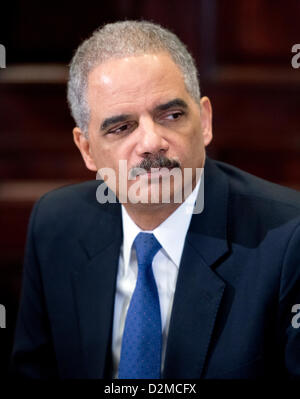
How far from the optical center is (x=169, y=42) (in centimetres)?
109

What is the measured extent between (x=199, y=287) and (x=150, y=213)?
19 cm

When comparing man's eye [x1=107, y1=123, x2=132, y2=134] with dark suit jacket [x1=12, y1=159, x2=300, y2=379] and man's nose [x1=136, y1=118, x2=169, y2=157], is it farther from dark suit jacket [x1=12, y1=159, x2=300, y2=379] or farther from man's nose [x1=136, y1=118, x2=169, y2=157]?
dark suit jacket [x1=12, y1=159, x2=300, y2=379]

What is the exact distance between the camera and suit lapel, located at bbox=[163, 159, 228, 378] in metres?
1.09

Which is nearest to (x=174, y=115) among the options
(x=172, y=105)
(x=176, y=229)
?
(x=172, y=105)

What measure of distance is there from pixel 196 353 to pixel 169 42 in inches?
25.2

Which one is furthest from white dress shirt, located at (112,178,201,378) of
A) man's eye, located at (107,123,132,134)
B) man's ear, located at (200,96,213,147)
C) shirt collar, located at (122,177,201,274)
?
man's eye, located at (107,123,132,134)

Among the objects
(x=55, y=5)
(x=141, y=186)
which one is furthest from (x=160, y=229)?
(x=55, y=5)

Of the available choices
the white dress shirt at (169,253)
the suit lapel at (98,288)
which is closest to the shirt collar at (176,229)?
the white dress shirt at (169,253)

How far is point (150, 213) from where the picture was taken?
3.76 feet

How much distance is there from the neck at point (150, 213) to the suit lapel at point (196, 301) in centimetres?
7

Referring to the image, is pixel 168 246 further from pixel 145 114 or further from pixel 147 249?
pixel 145 114

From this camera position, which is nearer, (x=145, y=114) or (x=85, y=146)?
(x=145, y=114)

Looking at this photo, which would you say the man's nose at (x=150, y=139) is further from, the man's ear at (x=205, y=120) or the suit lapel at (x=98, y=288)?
the suit lapel at (x=98, y=288)
